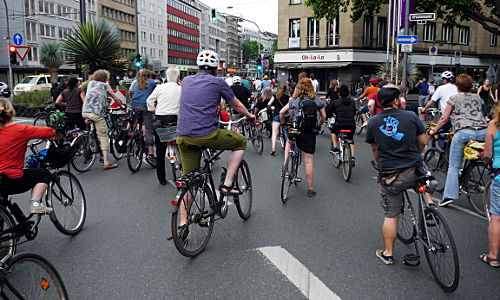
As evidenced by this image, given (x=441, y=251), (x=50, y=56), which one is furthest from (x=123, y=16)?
(x=441, y=251)

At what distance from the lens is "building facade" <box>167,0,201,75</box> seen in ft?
344

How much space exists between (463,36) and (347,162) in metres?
49.3

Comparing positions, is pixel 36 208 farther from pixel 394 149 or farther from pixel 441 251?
pixel 441 251

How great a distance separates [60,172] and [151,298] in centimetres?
232

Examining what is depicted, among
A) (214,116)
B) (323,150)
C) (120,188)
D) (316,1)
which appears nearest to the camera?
(214,116)

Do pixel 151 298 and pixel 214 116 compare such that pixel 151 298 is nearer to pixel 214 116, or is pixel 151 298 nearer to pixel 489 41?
pixel 214 116

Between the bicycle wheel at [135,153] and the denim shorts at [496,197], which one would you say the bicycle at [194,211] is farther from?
the bicycle wheel at [135,153]

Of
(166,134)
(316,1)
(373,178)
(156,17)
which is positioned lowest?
(373,178)

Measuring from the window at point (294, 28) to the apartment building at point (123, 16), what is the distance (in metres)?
38.8

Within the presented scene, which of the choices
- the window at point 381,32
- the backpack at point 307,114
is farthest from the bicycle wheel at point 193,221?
the window at point 381,32

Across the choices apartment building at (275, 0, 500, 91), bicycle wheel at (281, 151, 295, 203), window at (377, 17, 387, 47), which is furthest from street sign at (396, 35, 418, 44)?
window at (377, 17, 387, 47)

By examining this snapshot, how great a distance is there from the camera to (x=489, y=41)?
53.0 metres

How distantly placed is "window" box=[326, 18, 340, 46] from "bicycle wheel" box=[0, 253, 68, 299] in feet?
139

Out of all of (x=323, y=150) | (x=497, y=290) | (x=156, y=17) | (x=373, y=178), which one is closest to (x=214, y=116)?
(x=497, y=290)
